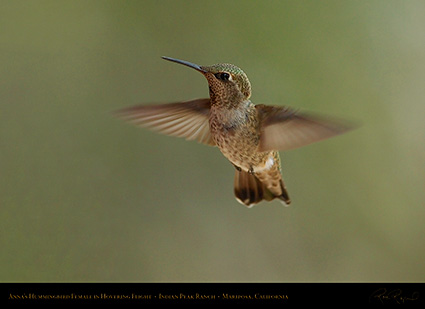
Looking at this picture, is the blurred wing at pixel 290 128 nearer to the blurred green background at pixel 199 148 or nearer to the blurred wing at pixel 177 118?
the blurred wing at pixel 177 118

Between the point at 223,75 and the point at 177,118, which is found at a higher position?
the point at 223,75

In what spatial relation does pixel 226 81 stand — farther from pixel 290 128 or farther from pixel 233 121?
pixel 290 128

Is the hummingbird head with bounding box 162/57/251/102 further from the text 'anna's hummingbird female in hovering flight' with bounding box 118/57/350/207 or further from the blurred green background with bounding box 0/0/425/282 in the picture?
the blurred green background with bounding box 0/0/425/282
